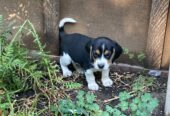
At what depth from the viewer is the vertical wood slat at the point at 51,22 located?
4848 millimetres

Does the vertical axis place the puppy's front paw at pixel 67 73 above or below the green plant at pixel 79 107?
above

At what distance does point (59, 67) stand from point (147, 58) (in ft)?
2.87

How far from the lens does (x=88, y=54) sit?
455 cm

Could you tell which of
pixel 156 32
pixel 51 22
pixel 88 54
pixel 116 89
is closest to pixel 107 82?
pixel 116 89

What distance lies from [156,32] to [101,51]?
679 millimetres

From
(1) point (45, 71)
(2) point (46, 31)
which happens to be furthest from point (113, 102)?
(2) point (46, 31)

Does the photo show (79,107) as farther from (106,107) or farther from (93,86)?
(93,86)

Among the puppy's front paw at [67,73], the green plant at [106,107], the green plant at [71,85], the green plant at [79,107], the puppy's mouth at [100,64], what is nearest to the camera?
the green plant at [106,107]

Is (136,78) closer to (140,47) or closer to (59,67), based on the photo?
(140,47)

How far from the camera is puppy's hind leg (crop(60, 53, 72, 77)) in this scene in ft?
15.9

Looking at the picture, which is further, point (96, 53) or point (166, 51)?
point (166, 51)

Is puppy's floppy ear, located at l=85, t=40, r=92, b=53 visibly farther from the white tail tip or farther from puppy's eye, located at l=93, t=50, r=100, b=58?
the white tail tip

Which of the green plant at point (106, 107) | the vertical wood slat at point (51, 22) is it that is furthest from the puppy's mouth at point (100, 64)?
the vertical wood slat at point (51, 22)

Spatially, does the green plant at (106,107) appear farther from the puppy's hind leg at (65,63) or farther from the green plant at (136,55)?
the green plant at (136,55)
